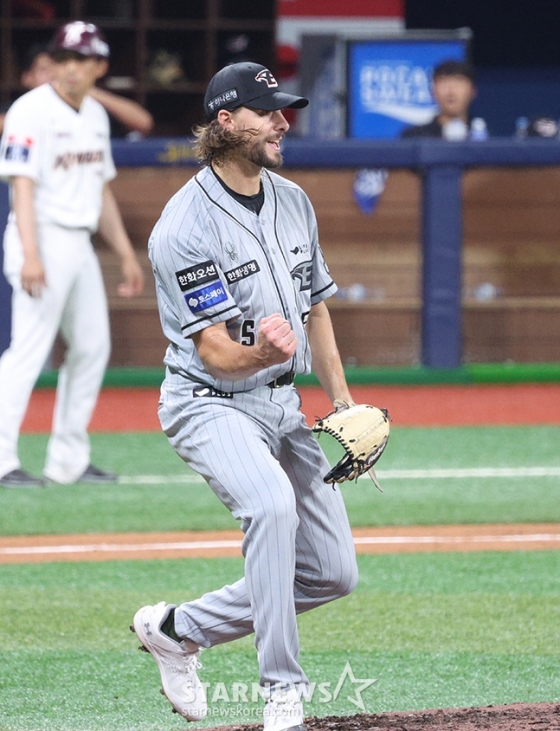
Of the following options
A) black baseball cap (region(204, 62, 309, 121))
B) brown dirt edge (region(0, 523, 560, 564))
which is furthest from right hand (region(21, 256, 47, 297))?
black baseball cap (region(204, 62, 309, 121))

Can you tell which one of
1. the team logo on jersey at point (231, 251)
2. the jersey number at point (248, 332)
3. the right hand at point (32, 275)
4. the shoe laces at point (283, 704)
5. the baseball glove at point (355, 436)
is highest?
Answer: the team logo on jersey at point (231, 251)

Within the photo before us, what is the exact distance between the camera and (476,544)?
5.64 meters

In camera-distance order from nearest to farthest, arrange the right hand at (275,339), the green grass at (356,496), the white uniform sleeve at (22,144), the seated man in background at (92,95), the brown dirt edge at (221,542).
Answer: the right hand at (275,339), the brown dirt edge at (221,542), the green grass at (356,496), the white uniform sleeve at (22,144), the seated man in background at (92,95)

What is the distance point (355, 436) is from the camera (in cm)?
337

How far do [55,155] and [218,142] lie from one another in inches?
133

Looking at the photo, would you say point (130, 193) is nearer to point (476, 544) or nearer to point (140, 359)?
point (140, 359)

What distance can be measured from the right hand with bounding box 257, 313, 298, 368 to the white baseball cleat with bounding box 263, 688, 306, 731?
2.56ft

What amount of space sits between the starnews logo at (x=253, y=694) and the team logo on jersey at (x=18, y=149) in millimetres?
3368

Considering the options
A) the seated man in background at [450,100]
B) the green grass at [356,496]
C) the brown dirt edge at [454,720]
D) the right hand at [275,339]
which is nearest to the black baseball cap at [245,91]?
the right hand at [275,339]

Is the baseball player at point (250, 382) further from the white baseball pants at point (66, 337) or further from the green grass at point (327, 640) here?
the white baseball pants at point (66, 337)

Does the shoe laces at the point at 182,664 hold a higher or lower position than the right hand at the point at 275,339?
lower

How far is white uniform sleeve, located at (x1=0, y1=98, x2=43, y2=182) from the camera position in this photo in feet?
21.0

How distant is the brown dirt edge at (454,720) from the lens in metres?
3.22

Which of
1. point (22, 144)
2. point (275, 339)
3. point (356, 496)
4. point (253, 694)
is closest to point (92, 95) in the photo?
point (22, 144)
